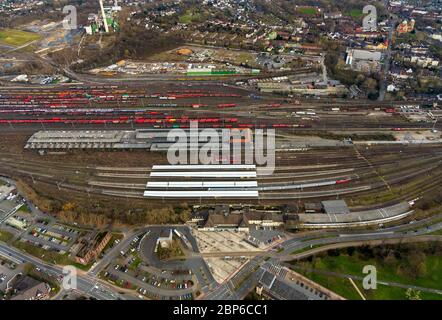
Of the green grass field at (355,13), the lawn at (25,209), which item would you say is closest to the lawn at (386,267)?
the lawn at (25,209)

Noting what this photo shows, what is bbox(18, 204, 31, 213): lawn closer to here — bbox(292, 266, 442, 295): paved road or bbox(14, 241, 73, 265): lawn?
bbox(14, 241, 73, 265): lawn

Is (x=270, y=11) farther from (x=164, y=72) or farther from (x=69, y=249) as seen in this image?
(x=69, y=249)

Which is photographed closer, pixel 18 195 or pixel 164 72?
pixel 18 195

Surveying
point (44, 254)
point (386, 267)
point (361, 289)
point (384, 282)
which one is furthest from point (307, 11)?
point (44, 254)

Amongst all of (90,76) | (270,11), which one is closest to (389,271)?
(90,76)

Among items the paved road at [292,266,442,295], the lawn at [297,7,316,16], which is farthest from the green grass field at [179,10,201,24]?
the paved road at [292,266,442,295]
